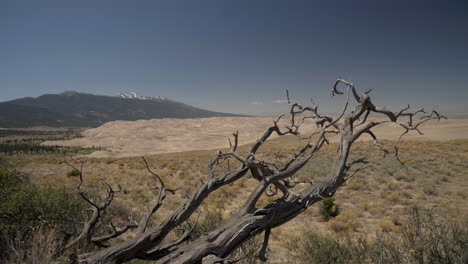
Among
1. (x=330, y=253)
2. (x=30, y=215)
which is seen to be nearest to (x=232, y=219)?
(x=330, y=253)

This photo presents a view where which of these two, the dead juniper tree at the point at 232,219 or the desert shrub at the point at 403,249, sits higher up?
the dead juniper tree at the point at 232,219

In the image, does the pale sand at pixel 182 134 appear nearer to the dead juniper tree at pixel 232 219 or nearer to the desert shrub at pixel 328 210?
the desert shrub at pixel 328 210

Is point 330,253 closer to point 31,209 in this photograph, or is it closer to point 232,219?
point 232,219

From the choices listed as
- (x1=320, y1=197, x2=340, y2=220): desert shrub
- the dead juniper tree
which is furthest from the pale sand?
the dead juniper tree

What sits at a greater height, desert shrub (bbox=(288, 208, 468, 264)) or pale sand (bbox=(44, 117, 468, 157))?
desert shrub (bbox=(288, 208, 468, 264))

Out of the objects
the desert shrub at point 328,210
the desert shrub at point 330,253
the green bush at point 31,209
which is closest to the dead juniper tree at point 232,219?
the desert shrub at point 330,253

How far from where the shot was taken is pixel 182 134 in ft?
236

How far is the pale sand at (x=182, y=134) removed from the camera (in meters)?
48.0

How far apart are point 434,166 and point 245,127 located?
70.9m

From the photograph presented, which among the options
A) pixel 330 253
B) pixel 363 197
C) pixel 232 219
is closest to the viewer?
pixel 232 219

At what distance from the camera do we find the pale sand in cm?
4803

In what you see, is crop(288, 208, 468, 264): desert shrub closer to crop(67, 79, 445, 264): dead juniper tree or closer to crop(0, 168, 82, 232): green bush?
crop(67, 79, 445, 264): dead juniper tree

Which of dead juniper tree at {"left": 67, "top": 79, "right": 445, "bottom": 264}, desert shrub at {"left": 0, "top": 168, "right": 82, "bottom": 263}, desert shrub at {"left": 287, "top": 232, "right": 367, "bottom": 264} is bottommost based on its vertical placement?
desert shrub at {"left": 287, "top": 232, "right": 367, "bottom": 264}

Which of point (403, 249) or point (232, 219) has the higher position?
point (232, 219)
